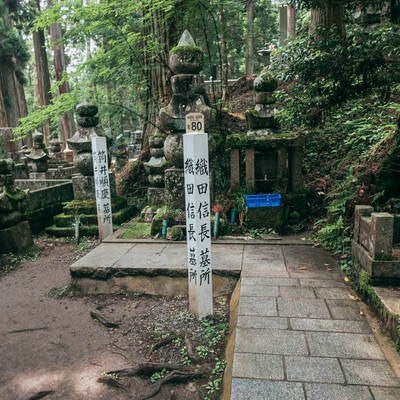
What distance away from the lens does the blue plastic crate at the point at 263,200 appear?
6.09 metres

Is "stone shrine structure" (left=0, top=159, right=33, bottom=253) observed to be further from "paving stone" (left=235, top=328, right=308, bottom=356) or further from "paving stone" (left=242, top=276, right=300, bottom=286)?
"paving stone" (left=235, top=328, right=308, bottom=356)

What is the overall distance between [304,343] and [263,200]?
332cm

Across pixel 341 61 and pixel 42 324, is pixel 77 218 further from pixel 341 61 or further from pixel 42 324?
pixel 341 61

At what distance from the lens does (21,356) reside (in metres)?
3.69

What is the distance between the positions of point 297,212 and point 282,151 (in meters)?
1.13

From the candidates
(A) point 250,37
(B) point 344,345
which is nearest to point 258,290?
(B) point 344,345

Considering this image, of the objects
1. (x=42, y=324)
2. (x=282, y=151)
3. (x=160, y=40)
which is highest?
(x=160, y=40)

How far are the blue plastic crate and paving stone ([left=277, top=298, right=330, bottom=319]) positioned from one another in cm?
248

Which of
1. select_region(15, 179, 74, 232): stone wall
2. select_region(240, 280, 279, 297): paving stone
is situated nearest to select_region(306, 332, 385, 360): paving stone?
select_region(240, 280, 279, 297): paving stone

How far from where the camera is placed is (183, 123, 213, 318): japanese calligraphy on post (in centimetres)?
374

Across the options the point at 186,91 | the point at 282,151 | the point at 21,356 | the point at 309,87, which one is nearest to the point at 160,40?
the point at 186,91

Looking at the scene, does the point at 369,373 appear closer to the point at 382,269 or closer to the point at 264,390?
the point at 264,390

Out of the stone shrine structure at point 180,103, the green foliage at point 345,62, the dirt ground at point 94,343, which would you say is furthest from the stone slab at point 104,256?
the green foliage at point 345,62

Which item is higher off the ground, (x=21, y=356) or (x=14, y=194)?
(x=14, y=194)
